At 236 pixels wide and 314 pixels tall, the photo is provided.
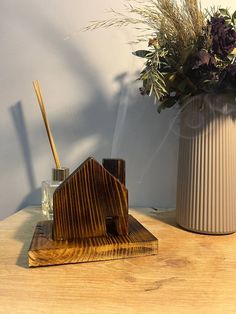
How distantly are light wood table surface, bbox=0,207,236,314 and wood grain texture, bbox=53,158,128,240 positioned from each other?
64 mm

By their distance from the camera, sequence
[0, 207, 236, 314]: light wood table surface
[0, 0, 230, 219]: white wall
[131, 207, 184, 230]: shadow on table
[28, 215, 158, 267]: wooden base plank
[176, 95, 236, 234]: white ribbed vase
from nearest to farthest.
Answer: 1. [0, 207, 236, 314]: light wood table surface
2. [28, 215, 158, 267]: wooden base plank
3. [176, 95, 236, 234]: white ribbed vase
4. [131, 207, 184, 230]: shadow on table
5. [0, 0, 230, 219]: white wall

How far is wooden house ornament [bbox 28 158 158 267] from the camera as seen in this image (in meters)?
0.49

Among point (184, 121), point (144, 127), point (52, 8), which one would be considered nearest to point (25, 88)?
point (52, 8)

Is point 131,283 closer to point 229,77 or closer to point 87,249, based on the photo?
point 87,249

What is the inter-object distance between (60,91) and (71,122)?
0.29 feet

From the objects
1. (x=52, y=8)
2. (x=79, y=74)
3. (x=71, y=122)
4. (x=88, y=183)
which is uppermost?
(x=52, y=8)

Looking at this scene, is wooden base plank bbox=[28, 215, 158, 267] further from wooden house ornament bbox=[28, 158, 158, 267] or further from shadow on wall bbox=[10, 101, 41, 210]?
shadow on wall bbox=[10, 101, 41, 210]

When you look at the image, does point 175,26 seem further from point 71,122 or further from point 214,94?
point 71,122

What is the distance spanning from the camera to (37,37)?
0.84 metres

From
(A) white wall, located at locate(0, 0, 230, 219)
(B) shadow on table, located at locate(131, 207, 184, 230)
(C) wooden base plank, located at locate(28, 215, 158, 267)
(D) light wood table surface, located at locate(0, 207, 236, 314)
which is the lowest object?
(B) shadow on table, located at locate(131, 207, 184, 230)

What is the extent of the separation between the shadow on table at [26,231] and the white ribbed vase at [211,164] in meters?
0.31

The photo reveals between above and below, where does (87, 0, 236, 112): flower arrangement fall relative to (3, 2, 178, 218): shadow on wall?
above

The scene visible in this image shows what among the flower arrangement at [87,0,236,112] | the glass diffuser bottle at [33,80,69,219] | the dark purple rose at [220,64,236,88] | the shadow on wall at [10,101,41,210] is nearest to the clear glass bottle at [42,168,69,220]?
the glass diffuser bottle at [33,80,69,219]

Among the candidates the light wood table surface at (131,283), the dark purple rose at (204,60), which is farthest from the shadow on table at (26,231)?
the dark purple rose at (204,60)
